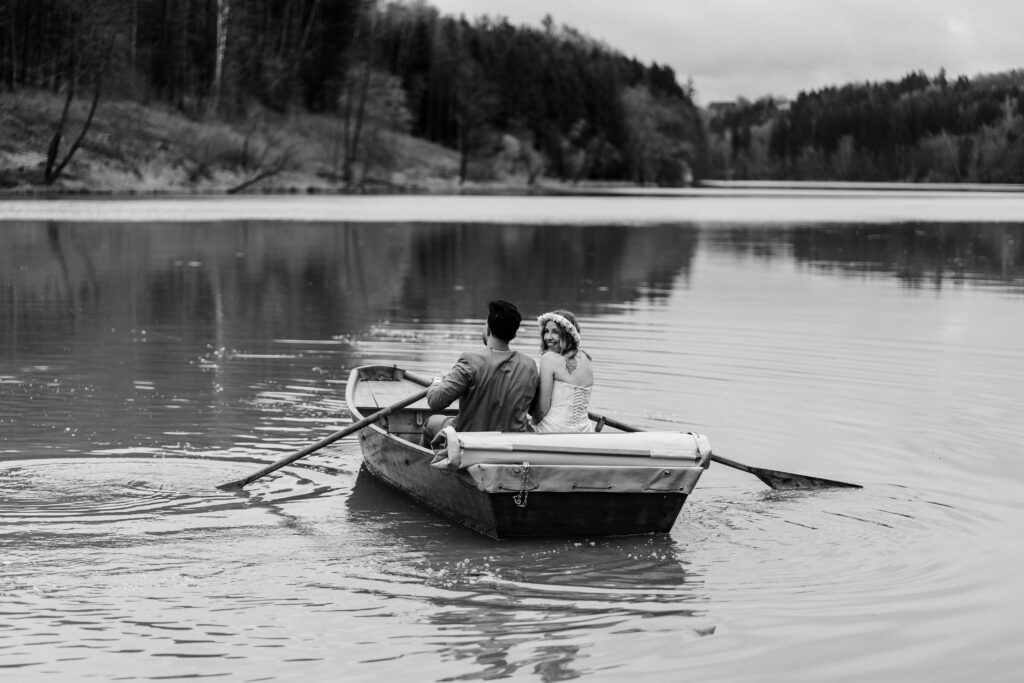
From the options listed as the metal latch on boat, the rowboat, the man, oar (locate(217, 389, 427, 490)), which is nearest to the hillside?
oar (locate(217, 389, 427, 490))

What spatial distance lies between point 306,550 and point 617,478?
2.00 m

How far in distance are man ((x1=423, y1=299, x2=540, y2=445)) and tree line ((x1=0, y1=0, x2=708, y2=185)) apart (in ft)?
198

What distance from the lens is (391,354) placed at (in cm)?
1623

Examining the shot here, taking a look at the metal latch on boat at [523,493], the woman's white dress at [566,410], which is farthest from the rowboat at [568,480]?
the woman's white dress at [566,410]

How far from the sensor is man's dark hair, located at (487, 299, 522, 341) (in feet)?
29.7

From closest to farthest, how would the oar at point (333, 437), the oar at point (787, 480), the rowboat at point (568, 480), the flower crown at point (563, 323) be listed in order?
1. the rowboat at point (568, 480)
2. the flower crown at point (563, 323)
3. the oar at point (333, 437)
4. the oar at point (787, 480)

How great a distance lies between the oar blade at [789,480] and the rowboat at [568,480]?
A: 141 centimetres

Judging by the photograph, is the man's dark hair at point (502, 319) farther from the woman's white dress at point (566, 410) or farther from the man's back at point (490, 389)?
the woman's white dress at point (566, 410)

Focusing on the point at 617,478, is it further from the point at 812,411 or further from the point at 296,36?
the point at 296,36

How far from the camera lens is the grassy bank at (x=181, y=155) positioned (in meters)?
67.2

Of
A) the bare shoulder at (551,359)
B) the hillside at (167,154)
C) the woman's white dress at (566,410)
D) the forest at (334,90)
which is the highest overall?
the forest at (334,90)

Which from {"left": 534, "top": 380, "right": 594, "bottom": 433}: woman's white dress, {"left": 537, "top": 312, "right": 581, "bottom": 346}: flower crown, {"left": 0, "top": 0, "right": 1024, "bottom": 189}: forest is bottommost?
{"left": 534, "top": 380, "right": 594, "bottom": 433}: woman's white dress

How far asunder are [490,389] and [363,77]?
320 ft

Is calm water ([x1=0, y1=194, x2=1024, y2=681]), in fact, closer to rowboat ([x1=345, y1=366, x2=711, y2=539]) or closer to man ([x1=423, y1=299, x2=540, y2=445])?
rowboat ([x1=345, y1=366, x2=711, y2=539])
